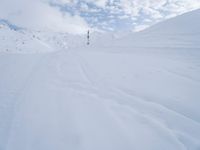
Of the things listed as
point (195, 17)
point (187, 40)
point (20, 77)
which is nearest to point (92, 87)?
point (20, 77)

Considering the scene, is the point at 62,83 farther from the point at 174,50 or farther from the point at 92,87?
the point at 174,50

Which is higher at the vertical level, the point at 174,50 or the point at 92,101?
the point at 174,50

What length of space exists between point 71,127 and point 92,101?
38.2 inches

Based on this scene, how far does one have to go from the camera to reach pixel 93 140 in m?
2.49

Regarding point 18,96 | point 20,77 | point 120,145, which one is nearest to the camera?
point 120,145

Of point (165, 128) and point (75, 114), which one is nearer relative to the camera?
point (165, 128)

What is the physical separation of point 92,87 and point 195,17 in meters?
8.40

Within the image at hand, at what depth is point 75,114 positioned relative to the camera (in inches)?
127

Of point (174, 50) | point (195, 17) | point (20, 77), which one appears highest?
point (195, 17)

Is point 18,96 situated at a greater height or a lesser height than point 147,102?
lesser

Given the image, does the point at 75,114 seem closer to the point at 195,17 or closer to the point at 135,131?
the point at 135,131

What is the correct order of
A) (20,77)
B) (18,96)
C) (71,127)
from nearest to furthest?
(71,127) → (18,96) → (20,77)

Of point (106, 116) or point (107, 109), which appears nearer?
point (106, 116)

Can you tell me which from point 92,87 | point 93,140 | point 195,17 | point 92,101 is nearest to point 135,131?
point 93,140
